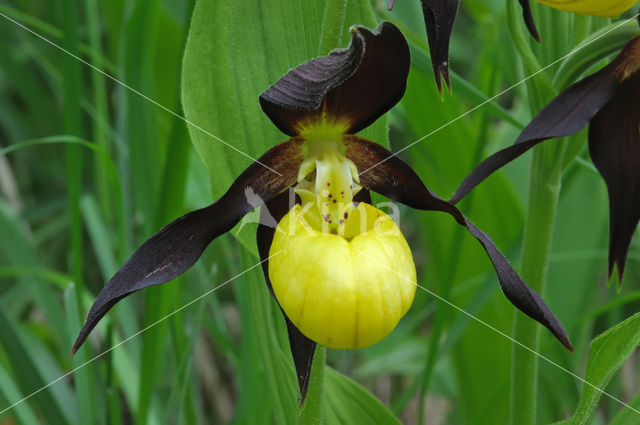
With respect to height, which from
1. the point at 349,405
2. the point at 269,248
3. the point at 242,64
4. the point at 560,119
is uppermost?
the point at 242,64

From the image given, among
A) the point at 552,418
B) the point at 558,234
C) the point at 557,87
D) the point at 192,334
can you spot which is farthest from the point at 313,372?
the point at 558,234

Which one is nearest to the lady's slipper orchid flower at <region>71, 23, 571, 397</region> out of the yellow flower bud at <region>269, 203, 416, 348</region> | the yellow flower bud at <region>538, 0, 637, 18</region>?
the yellow flower bud at <region>269, 203, 416, 348</region>

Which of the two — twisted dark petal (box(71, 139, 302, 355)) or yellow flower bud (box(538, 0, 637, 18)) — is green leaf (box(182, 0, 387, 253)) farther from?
yellow flower bud (box(538, 0, 637, 18))

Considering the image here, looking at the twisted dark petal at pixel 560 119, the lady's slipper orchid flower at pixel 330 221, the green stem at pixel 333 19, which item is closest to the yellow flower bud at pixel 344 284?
the lady's slipper orchid flower at pixel 330 221

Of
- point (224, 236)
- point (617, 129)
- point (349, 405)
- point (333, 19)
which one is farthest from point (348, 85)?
point (224, 236)

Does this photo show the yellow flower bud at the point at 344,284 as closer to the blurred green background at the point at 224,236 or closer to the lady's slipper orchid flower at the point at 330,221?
the lady's slipper orchid flower at the point at 330,221

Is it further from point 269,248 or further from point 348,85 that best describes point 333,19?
point 269,248
